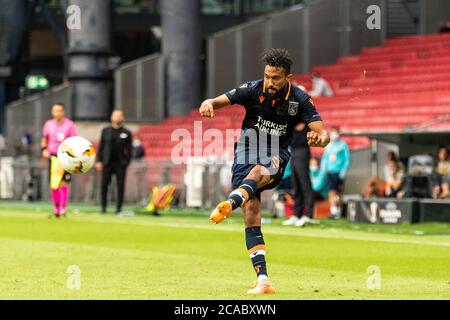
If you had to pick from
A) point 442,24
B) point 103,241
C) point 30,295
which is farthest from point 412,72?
point 30,295

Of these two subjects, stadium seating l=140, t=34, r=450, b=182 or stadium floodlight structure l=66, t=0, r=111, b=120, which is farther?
stadium floodlight structure l=66, t=0, r=111, b=120

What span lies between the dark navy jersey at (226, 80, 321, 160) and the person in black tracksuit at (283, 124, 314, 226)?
11.8 m

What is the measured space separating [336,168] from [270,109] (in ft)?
49.7

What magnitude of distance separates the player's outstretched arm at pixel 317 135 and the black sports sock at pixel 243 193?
0.69m

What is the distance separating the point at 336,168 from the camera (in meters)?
27.0

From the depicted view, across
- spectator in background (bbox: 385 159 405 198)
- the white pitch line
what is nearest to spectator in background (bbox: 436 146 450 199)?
spectator in background (bbox: 385 159 405 198)

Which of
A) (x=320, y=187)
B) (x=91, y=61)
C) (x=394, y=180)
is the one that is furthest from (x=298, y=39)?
(x=394, y=180)

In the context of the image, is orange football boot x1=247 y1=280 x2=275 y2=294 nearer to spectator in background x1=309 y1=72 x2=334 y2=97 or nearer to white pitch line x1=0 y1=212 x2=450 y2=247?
white pitch line x1=0 y1=212 x2=450 y2=247

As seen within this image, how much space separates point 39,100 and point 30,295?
3195cm

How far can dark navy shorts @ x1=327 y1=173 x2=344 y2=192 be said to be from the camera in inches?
1054

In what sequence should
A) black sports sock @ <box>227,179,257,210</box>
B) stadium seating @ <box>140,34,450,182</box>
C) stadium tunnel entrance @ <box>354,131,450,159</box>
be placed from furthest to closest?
stadium seating @ <box>140,34,450,182</box> < stadium tunnel entrance @ <box>354,131,450,159</box> < black sports sock @ <box>227,179,257,210</box>

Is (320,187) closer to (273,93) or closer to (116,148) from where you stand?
(116,148)

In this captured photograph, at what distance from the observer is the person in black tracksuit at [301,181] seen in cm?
2391

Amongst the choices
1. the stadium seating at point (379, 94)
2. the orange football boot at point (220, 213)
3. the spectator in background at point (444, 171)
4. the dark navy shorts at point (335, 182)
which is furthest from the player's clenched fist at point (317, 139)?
the stadium seating at point (379, 94)
